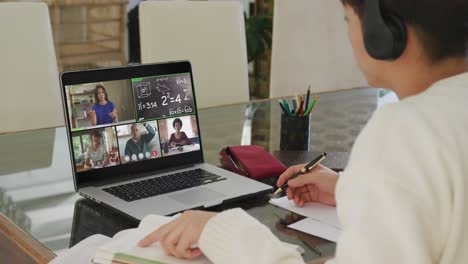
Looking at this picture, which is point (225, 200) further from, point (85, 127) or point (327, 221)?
point (85, 127)

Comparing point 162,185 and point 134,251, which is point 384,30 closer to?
point 134,251

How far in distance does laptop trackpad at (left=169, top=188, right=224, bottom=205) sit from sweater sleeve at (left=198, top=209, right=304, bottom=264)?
0.32m

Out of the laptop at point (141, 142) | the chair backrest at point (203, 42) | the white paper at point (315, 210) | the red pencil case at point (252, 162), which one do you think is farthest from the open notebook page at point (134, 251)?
the chair backrest at point (203, 42)

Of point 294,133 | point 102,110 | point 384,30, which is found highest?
point 384,30

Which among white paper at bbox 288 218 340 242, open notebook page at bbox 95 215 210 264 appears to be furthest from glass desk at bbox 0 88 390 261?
open notebook page at bbox 95 215 210 264

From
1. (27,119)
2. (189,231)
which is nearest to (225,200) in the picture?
(189,231)

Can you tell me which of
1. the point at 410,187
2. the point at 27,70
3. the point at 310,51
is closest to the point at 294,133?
Result: the point at 27,70

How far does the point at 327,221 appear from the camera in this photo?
129 cm

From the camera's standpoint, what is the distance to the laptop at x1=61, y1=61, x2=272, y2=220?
1.41 meters

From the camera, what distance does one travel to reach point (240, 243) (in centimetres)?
98

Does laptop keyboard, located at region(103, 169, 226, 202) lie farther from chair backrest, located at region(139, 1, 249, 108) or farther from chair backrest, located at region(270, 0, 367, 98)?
chair backrest, located at region(270, 0, 367, 98)

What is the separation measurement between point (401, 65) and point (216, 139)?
3.51 ft

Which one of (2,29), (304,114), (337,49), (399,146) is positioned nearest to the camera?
(399,146)

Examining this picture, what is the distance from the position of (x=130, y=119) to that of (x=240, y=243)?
624 mm
